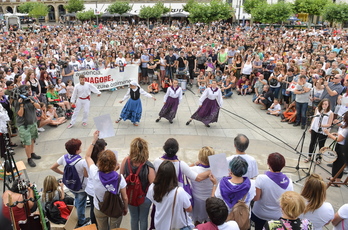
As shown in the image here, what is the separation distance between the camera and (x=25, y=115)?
655 centimetres

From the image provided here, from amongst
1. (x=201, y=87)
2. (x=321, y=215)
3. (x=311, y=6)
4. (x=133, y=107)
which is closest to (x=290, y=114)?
(x=201, y=87)

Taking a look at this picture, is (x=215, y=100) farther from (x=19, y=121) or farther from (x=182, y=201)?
(x=182, y=201)

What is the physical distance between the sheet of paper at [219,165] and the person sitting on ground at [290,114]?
21.5 ft

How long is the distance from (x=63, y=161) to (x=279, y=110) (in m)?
7.95

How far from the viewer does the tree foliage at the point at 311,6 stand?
1501 inches

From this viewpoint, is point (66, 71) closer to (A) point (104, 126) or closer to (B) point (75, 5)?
(A) point (104, 126)

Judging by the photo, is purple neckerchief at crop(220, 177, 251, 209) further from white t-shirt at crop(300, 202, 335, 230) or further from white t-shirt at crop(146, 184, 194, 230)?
white t-shirt at crop(300, 202, 335, 230)

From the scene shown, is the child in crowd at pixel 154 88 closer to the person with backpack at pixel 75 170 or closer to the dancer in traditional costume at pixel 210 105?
the dancer in traditional costume at pixel 210 105

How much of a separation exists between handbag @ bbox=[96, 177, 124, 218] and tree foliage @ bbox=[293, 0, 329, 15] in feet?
136

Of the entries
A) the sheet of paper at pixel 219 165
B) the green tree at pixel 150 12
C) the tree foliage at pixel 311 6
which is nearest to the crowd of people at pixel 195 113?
the sheet of paper at pixel 219 165

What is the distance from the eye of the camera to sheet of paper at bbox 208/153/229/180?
374 centimetres

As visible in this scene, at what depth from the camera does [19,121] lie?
21.6 ft

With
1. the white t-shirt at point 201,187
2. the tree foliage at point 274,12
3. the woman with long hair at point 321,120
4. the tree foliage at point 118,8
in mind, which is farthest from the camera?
the tree foliage at point 118,8

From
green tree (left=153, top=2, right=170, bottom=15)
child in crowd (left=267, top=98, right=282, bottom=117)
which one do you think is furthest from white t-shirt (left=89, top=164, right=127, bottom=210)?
green tree (left=153, top=2, right=170, bottom=15)
